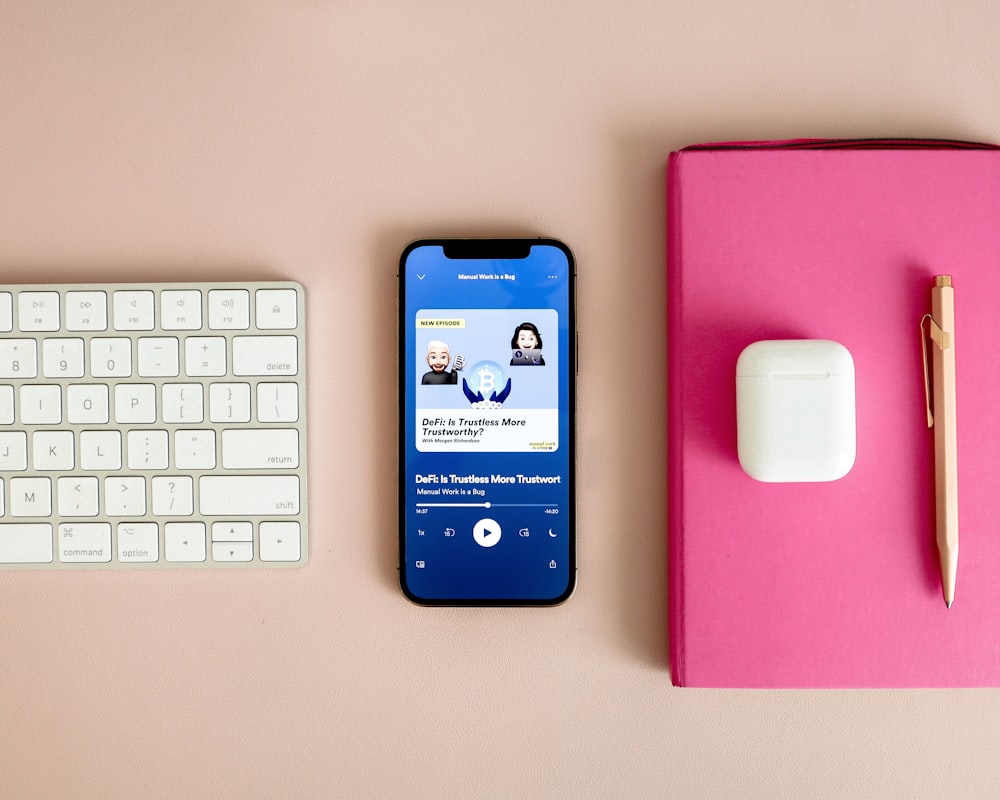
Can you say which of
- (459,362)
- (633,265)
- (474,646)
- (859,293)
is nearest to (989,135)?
(859,293)

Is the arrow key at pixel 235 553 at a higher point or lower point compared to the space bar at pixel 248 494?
lower

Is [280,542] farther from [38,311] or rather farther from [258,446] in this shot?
[38,311]

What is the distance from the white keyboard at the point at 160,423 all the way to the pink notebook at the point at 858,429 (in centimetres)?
31

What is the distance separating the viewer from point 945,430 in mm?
500

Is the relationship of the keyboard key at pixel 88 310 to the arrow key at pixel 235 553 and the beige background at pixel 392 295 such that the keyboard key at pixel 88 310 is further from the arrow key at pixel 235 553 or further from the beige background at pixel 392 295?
the arrow key at pixel 235 553

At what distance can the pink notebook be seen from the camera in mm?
513

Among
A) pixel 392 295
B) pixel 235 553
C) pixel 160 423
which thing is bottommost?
pixel 235 553

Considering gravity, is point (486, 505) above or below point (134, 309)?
below

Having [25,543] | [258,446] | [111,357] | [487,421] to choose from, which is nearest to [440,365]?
[487,421]

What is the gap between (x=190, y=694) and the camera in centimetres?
56

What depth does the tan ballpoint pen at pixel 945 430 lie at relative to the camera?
1.63 ft

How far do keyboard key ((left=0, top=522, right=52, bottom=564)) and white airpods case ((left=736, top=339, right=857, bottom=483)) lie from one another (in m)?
0.55

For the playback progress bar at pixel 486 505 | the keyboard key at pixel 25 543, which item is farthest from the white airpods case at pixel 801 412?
the keyboard key at pixel 25 543

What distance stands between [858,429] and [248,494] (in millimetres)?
471
